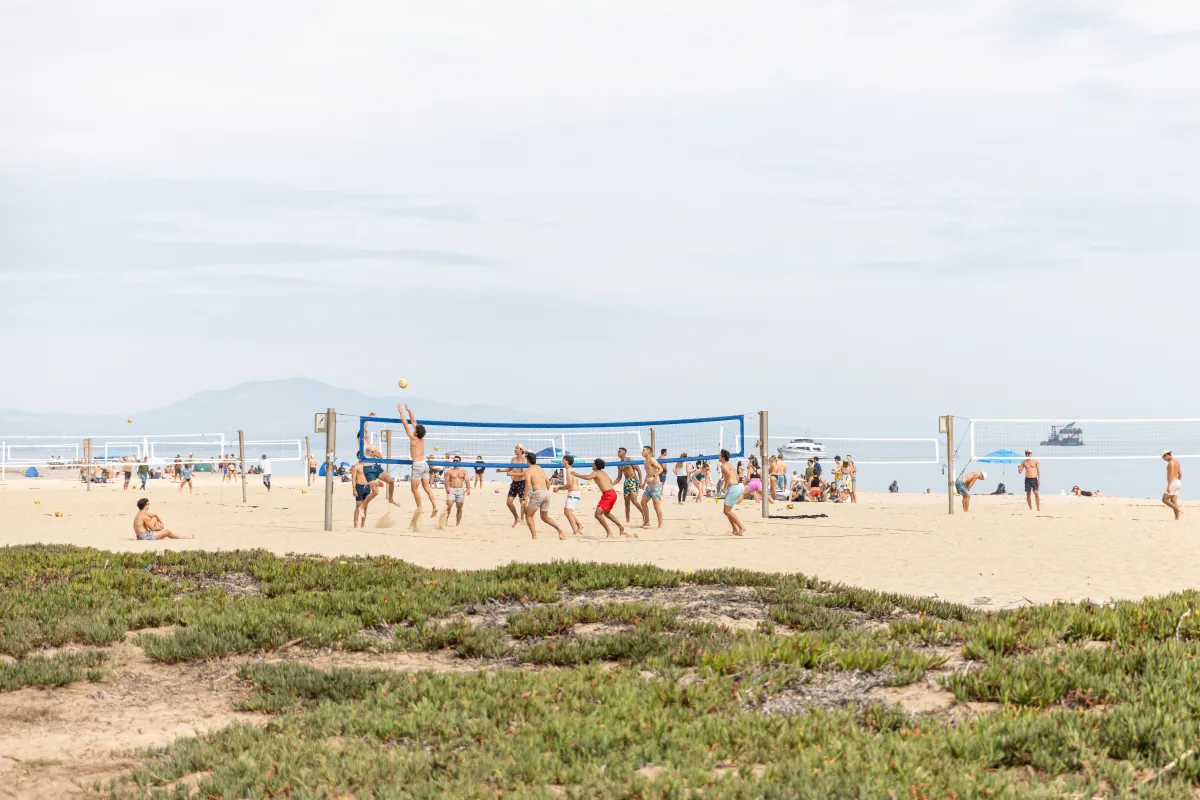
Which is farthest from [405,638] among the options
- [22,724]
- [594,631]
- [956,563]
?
[956,563]

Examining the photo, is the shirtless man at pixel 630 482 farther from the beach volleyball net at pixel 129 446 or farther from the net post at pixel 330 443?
the beach volleyball net at pixel 129 446

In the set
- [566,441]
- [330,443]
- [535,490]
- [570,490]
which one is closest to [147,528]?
[330,443]

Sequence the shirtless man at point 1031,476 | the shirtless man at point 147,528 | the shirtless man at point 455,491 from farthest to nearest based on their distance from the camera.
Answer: the shirtless man at point 1031,476 → the shirtless man at point 455,491 → the shirtless man at point 147,528

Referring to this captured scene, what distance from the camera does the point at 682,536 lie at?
19031 millimetres

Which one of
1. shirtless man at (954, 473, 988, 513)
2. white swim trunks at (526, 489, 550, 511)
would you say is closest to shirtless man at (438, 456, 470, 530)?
white swim trunks at (526, 489, 550, 511)

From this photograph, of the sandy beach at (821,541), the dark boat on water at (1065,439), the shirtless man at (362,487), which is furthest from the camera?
the dark boat on water at (1065,439)

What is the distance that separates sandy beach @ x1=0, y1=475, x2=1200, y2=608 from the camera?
12.7m

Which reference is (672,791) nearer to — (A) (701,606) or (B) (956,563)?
(A) (701,606)

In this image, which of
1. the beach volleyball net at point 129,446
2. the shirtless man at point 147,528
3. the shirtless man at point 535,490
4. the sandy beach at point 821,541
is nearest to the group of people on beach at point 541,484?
the shirtless man at point 535,490

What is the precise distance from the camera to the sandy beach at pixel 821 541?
1266 centimetres

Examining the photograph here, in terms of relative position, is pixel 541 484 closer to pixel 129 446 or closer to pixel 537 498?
pixel 537 498

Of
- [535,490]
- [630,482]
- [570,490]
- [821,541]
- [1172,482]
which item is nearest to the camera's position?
[821,541]

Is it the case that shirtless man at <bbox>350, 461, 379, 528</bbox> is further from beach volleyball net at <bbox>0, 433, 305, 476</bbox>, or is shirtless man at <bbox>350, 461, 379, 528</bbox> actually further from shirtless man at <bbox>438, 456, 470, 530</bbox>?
beach volleyball net at <bbox>0, 433, 305, 476</bbox>

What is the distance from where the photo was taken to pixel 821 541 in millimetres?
17297
